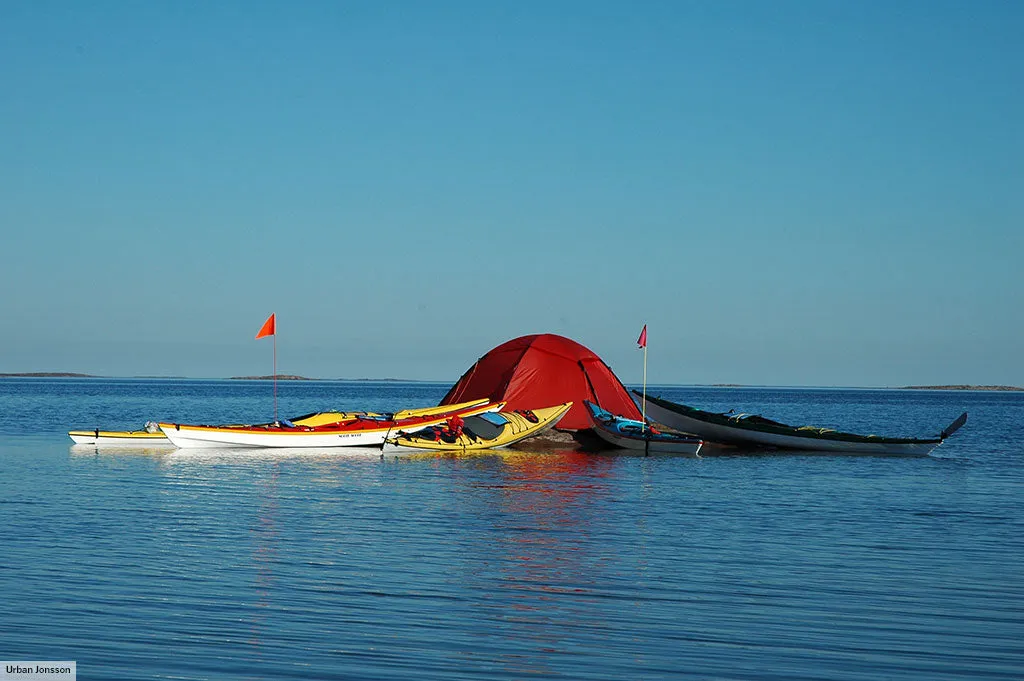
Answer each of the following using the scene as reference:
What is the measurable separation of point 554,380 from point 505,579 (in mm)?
31684

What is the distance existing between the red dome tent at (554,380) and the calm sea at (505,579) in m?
17.0

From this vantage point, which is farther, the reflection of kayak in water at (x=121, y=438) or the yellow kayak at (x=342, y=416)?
the yellow kayak at (x=342, y=416)

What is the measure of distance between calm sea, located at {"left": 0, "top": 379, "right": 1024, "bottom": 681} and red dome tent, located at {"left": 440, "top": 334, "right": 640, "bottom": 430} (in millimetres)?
17026

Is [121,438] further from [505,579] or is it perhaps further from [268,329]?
[505,579]

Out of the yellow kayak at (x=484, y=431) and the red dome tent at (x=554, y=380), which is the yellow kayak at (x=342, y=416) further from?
the red dome tent at (x=554, y=380)

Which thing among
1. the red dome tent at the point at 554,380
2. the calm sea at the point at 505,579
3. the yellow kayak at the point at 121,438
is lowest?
the calm sea at the point at 505,579

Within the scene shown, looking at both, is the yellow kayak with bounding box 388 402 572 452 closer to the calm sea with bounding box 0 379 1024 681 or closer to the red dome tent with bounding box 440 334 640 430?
the red dome tent with bounding box 440 334 640 430

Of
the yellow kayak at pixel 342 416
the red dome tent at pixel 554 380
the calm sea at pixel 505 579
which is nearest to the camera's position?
the calm sea at pixel 505 579

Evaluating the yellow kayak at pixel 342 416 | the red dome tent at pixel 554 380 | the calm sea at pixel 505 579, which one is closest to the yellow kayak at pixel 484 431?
the yellow kayak at pixel 342 416

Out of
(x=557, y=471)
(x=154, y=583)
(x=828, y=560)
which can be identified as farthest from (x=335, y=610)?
(x=557, y=471)

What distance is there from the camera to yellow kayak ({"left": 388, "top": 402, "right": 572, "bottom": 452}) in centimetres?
3822

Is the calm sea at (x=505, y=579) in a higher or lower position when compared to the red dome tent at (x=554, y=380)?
lower

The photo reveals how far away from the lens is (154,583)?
12953 millimetres

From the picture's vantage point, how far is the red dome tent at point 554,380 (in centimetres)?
4494
